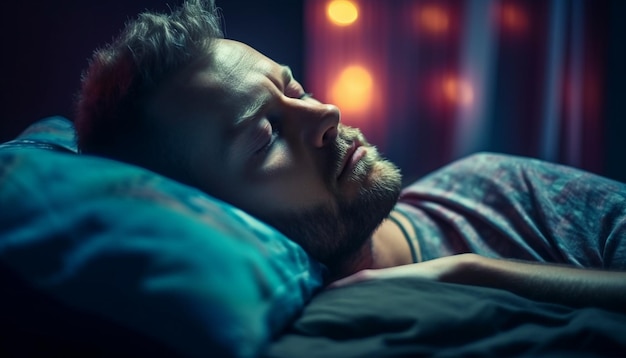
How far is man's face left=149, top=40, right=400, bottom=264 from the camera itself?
842 mm

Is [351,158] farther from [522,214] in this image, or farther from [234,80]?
[522,214]

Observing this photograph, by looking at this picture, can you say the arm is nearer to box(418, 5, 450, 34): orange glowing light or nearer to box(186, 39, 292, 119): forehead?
box(186, 39, 292, 119): forehead

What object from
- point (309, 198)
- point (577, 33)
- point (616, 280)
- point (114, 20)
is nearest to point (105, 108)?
point (309, 198)

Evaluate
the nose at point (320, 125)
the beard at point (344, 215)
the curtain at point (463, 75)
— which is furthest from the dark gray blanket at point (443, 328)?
the curtain at point (463, 75)

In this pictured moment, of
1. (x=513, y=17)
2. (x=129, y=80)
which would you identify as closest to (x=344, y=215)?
(x=129, y=80)

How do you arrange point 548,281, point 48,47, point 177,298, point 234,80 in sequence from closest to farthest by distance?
point 177,298, point 548,281, point 234,80, point 48,47

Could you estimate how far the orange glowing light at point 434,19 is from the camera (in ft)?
5.61

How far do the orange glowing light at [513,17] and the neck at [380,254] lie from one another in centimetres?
97

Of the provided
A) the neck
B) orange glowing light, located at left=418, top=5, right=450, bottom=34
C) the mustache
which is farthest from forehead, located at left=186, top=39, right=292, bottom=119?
orange glowing light, located at left=418, top=5, right=450, bottom=34

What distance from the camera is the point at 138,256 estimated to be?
0.49 meters

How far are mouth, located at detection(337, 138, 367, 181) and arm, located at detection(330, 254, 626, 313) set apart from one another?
238mm

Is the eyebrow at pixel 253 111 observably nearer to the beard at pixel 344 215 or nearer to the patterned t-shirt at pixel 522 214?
the beard at pixel 344 215

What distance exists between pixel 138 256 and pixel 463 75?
59.1 inches

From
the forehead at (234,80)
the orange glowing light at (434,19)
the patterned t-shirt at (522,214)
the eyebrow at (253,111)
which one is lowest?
the patterned t-shirt at (522,214)
